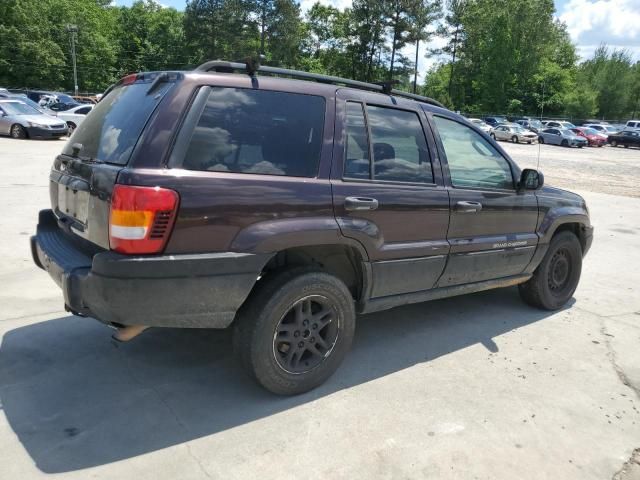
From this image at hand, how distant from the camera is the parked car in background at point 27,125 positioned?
19.0 meters

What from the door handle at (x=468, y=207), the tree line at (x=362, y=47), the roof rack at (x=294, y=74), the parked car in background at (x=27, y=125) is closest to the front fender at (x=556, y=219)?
the door handle at (x=468, y=207)

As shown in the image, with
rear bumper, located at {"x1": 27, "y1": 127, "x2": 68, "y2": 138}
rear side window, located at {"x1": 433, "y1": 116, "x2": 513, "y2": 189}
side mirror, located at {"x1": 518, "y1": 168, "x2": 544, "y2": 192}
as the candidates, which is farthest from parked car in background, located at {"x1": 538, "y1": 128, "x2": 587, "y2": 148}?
rear side window, located at {"x1": 433, "y1": 116, "x2": 513, "y2": 189}

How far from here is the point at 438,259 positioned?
12.4 feet

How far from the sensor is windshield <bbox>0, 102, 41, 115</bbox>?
1943 cm

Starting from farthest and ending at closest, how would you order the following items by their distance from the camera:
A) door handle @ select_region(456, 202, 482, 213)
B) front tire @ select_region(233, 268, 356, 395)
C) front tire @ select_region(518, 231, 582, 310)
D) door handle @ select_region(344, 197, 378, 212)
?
1. front tire @ select_region(518, 231, 582, 310)
2. door handle @ select_region(456, 202, 482, 213)
3. door handle @ select_region(344, 197, 378, 212)
4. front tire @ select_region(233, 268, 356, 395)

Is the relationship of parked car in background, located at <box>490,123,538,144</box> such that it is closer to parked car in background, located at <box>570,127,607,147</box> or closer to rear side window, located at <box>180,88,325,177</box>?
parked car in background, located at <box>570,127,607,147</box>

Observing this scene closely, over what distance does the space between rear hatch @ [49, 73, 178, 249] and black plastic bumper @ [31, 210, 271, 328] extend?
21 centimetres

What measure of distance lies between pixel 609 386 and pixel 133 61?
76.3m

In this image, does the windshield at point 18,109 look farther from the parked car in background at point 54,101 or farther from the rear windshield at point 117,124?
the rear windshield at point 117,124

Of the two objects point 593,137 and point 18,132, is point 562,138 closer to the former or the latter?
point 593,137

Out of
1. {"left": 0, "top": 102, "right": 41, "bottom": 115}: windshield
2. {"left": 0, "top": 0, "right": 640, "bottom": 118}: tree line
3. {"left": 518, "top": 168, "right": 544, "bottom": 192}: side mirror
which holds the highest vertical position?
{"left": 0, "top": 0, "right": 640, "bottom": 118}: tree line

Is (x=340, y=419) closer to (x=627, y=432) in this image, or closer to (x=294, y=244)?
(x=294, y=244)

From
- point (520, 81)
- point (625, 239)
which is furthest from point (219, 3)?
point (625, 239)

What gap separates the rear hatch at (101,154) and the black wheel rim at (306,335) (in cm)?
113
